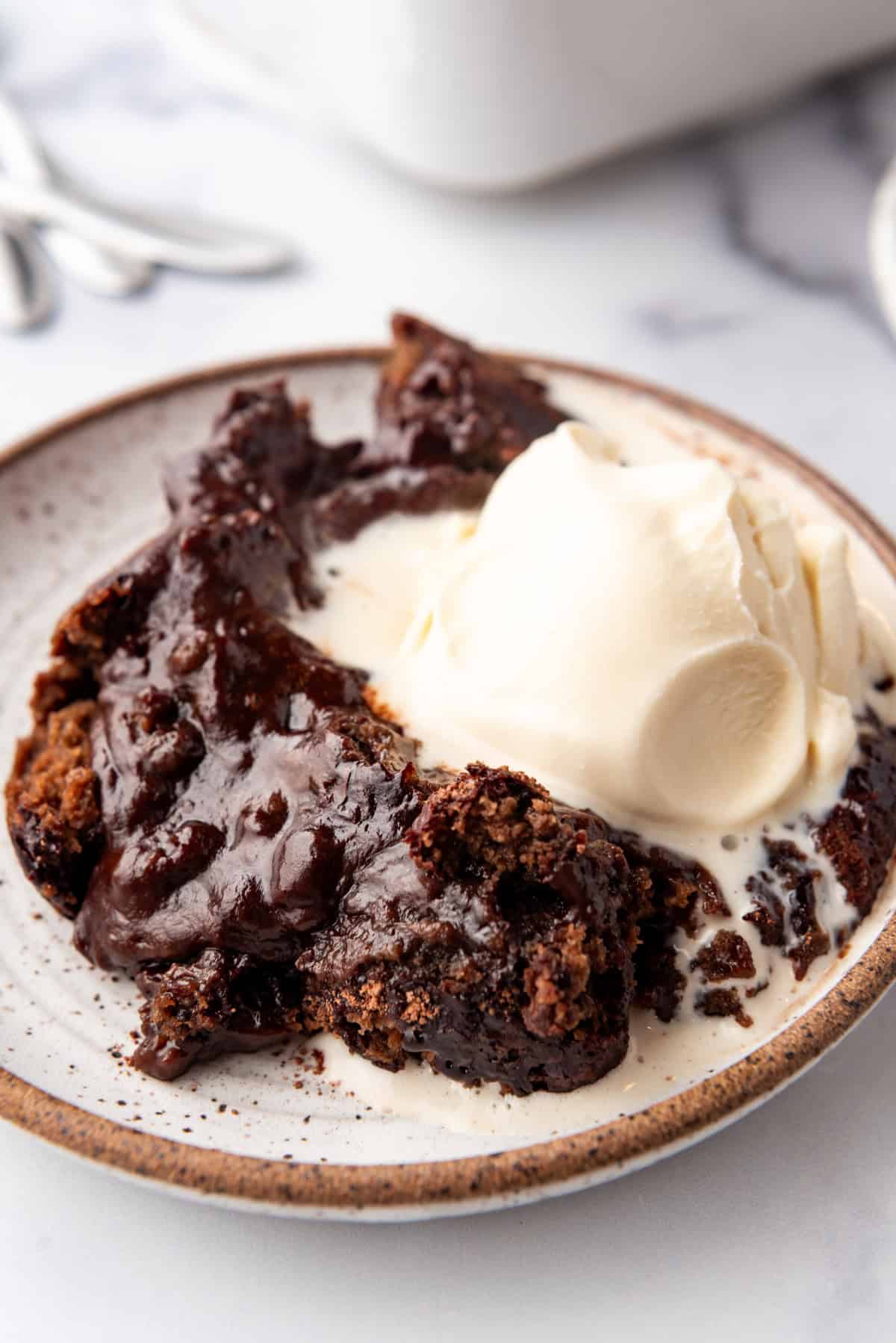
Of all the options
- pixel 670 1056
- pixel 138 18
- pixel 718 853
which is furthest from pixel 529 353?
pixel 138 18

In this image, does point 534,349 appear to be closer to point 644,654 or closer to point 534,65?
point 534,65

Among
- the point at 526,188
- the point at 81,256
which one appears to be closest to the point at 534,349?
the point at 526,188

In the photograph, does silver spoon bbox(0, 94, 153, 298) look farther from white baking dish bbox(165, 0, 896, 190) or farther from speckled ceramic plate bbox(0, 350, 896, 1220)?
speckled ceramic plate bbox(0, 350, 896, 1220)

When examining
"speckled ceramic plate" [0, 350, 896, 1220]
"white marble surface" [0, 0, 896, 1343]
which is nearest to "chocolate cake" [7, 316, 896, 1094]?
"speckled ceramic plate" [0, 350, 896, 1220]

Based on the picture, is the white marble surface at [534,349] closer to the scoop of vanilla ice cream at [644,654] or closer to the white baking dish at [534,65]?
the white baking dish at [534,65]

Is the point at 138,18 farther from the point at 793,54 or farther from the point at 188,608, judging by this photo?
the point at 188,608
